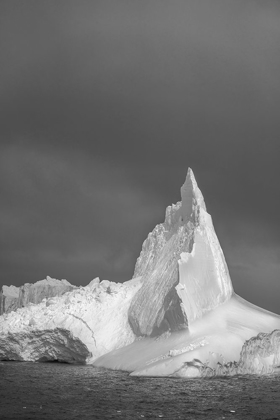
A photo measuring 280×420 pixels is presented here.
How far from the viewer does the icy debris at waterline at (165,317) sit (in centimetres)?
3050

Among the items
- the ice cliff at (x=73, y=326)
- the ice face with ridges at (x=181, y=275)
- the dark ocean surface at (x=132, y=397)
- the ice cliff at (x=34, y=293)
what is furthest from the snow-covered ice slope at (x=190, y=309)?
the ice cliff at (x=34, y=293)

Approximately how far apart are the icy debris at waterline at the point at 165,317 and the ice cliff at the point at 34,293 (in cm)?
1585

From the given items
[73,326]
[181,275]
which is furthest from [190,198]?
[73,326]

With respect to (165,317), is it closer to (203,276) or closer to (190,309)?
(190,309)

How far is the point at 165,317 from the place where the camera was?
33750 millimetres

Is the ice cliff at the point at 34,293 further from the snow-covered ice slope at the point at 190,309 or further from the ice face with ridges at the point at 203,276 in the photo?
the ice face with ridges at the point at 203,276

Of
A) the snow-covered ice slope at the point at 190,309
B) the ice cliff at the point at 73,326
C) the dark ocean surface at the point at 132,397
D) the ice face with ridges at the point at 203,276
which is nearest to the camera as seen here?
the dark ocean surface at the point at 132,397

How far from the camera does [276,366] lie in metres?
32.2

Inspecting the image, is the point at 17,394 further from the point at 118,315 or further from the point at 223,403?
the point at 118,315

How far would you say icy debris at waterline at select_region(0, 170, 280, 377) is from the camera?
3050cm

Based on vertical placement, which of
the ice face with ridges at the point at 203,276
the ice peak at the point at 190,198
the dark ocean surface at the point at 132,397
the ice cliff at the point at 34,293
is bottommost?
the dark ocean surface at the point at 132,397

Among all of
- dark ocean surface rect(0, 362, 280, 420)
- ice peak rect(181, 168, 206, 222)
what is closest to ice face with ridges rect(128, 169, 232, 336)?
ice peak rect(181, 168, 206, 222)

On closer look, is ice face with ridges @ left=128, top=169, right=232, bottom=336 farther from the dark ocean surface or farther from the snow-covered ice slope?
the dark ocean surface

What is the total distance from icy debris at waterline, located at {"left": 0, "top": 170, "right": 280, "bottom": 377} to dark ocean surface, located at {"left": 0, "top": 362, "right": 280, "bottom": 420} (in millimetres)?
1731
